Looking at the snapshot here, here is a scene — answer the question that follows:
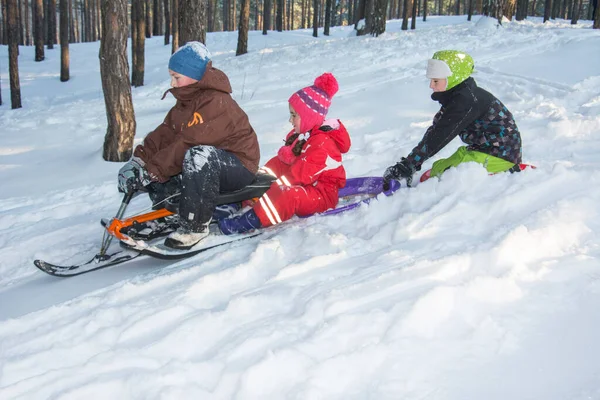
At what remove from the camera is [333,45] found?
1644cm

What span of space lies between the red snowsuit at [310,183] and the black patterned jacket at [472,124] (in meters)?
0.59

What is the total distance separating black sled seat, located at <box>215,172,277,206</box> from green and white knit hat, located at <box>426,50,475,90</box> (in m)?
1.48

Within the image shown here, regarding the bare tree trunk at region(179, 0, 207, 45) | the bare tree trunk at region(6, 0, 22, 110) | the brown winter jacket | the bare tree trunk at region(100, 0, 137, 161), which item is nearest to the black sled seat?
the brown winter jacket

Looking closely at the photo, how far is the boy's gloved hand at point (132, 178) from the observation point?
12.0 ft

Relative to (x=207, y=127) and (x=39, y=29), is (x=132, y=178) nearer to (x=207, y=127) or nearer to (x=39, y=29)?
(x=207, y=127)

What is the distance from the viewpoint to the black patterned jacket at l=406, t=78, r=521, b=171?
4.01 metres

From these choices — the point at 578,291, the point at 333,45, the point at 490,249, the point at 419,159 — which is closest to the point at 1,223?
the point at 419,159

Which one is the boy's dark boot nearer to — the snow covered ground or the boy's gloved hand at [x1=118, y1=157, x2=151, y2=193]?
the snow covered ground

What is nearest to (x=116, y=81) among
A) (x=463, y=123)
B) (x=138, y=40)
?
(x=463, y=123)

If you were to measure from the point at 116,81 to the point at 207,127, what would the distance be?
12.2 ft

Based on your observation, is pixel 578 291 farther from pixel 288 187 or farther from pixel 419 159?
pixel 288 187

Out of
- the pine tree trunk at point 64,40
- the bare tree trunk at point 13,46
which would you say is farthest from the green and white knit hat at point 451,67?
the pine tree trunk at point 64,40

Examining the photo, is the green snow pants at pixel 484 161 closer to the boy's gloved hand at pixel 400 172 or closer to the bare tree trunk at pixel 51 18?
the boy's gloved hand at pixel 400 172

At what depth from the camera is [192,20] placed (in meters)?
9.01
